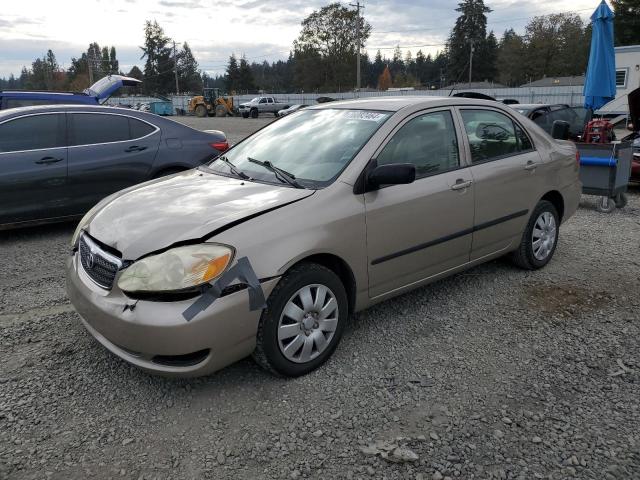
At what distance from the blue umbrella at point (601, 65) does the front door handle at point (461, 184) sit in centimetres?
755

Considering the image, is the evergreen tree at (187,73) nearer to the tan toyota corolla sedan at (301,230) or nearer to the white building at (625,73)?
the white building at (625,73)

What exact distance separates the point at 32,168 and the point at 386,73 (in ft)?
351

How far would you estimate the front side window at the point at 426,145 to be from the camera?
3.58 meters

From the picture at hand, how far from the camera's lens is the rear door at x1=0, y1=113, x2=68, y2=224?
18.3 feet

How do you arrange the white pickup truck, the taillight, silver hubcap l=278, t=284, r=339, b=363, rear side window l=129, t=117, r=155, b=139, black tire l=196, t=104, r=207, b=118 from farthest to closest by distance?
black tire l=196, t=104, r=207, b=118 → the white pickup truck → the taillight → rear side window l=129, t=117, r=155, b=139 → silver hubcap l=278, t=284, r=339, b=363

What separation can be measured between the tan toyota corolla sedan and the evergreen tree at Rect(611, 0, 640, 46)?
52264mm

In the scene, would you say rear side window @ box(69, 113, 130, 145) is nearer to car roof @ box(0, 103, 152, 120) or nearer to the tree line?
car roof @ box(0, 103, 152, 120)

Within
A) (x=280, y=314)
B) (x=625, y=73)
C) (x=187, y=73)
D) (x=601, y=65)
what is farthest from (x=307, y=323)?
(x=187, y=73)

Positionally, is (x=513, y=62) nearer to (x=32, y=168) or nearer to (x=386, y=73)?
(x=386, y=73)

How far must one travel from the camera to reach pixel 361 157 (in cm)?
338

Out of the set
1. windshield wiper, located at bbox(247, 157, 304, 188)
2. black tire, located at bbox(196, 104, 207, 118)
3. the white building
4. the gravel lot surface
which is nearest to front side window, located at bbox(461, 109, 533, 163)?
→ the gravel lot surface

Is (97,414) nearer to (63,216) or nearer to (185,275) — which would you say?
(185,275)

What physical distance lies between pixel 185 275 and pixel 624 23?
56206 millimetres

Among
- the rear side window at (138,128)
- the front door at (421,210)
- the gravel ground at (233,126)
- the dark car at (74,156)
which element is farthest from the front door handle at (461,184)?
the gravel ground at (233,126)
